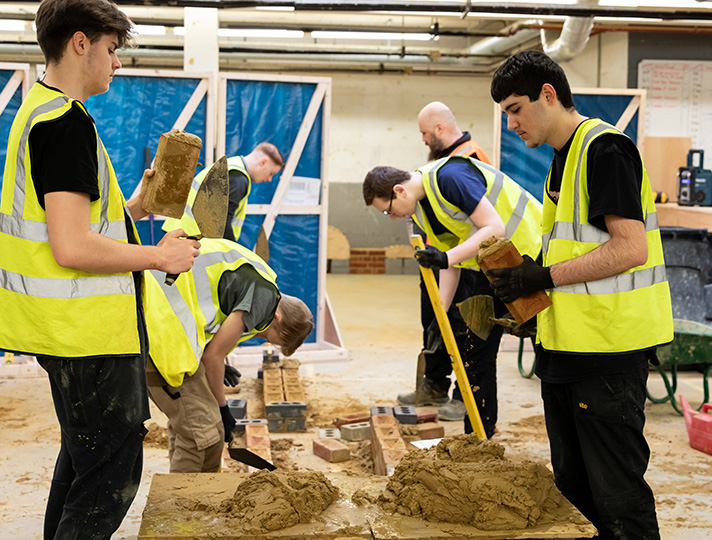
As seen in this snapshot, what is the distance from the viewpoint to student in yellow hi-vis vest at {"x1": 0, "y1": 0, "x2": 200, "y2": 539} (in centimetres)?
203

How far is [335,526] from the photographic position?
2.25m

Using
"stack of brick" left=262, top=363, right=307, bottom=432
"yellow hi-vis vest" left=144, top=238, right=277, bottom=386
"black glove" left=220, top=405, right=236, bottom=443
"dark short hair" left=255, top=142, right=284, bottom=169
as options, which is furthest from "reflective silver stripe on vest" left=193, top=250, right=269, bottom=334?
"dark short hair" left=255, top=142, right=284, bottom=169

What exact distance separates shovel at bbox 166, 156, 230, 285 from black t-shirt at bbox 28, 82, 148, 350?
518mm

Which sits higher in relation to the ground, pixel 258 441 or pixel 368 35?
pixel 368 35

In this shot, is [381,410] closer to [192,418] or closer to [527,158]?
[192,418]

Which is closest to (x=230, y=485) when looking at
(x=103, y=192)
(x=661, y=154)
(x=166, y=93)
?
(x=103, y=192)

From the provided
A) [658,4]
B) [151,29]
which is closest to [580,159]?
[658,4]

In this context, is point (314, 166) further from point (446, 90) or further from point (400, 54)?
point (446, 90)

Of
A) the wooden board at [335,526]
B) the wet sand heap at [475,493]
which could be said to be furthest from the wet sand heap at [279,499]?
the wet sand heap at [475,493]

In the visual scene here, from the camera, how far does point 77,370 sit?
2135 mm

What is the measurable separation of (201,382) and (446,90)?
451 inches

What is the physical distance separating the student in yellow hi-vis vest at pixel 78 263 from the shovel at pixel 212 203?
324 millimetres

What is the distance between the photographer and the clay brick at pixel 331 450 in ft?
14.2

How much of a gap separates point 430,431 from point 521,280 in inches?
95.8
